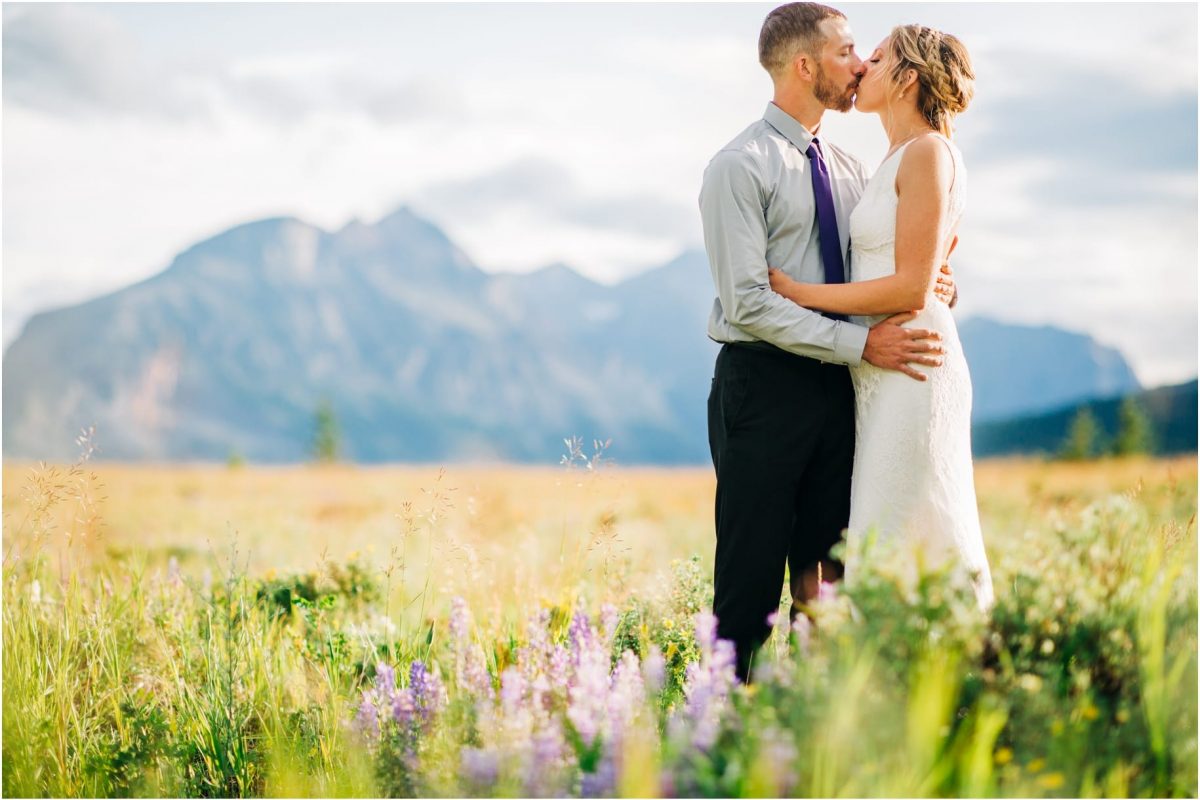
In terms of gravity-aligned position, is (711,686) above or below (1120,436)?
below

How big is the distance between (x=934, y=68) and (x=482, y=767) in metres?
3.07

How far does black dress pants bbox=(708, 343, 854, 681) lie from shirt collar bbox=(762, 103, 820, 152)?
3.08 feet

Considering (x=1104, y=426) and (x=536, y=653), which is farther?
(x=1104, y=426)

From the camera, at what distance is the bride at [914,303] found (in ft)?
→ 12.2

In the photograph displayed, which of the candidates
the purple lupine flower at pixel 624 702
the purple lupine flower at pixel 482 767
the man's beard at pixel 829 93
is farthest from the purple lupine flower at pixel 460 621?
the man's beard at pixel 829 93

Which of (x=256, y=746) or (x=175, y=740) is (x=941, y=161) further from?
(x=175, y=740)

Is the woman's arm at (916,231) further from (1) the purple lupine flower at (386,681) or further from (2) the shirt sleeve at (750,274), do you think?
(1) the purple lupine flower at (386,681)

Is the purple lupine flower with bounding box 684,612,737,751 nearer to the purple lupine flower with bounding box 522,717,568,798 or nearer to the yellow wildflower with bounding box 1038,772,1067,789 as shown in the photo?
the purple lupine flower with bounding box 522,717,568,798

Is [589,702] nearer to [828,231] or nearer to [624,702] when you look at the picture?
[624,702]

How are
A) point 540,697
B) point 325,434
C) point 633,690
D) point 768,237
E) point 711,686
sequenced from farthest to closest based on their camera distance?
1. point 325,434
2. point 768,237
3. point 633,690
4. point 540,697
5. point 711,686

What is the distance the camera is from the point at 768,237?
4117 millimetres

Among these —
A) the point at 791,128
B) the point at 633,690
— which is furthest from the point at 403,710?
the point at 791,128

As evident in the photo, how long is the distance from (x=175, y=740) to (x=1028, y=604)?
10.7ft

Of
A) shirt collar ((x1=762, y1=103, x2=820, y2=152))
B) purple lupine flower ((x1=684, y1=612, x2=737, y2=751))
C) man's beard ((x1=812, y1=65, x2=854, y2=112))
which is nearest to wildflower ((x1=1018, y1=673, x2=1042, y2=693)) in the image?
purple lupine flower ((x1=684, y1=612, x2=737, y2=751))
